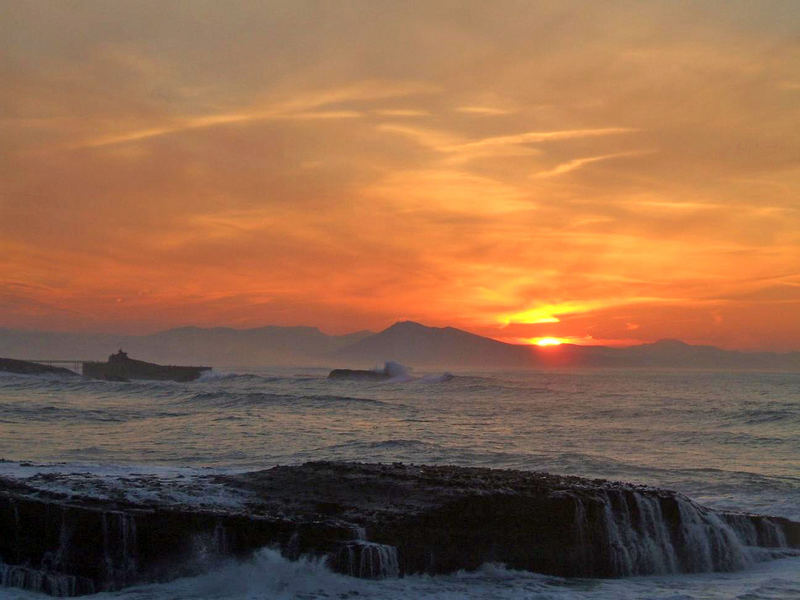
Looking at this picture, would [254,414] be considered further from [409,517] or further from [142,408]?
[409,517]

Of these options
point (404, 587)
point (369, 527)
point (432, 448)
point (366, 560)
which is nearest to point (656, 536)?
point (404, 587)

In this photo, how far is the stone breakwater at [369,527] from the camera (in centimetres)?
→ 1140

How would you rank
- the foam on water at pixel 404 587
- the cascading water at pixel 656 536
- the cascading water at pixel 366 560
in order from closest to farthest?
the foam on water at pixel 404 587 < the cascading water at pixel 366 560 < the cascading water at pixel 656 536

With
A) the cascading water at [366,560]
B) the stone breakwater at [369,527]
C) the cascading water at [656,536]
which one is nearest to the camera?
the cascading water at [366,560]

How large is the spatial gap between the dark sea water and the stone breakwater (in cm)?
35

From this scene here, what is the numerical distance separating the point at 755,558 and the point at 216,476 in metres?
10.6

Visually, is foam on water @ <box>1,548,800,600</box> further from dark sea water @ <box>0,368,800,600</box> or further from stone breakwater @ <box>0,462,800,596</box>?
stone breakwater @ <box>0,462,800,596</box>

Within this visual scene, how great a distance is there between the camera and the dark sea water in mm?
11281

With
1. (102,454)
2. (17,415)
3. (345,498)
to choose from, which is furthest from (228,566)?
(17,415)

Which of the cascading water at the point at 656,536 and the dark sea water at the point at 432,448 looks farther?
the cascading water at the point at 656,536

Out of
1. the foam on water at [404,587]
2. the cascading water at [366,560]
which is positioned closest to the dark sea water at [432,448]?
the foam on water at [404,587]

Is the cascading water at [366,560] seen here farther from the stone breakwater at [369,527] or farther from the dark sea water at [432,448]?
the dark sea water at [432,448]

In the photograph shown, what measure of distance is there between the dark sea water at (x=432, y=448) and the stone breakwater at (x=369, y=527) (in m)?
0.35

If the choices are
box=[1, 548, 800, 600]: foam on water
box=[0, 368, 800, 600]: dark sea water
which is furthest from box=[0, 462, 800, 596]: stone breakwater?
box=[0, 368, 800, 600]: dark sea water
